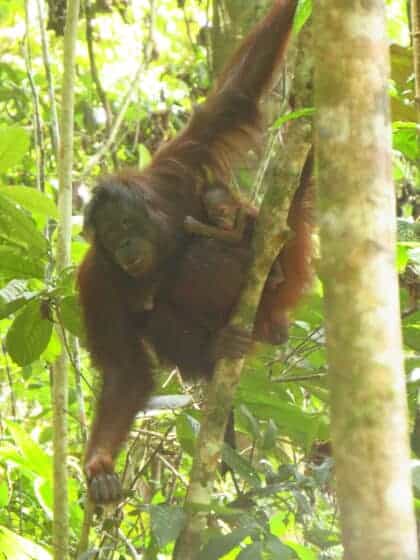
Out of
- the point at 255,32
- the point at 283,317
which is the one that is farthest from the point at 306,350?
the point at 255,32

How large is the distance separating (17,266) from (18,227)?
155 millimetres

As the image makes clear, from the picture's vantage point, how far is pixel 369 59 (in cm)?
178

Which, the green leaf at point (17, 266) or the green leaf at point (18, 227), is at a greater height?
the green leaf at point (18, 227)

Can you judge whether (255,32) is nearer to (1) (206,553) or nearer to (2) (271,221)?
(2) (271,221)

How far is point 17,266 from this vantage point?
11.4 ft

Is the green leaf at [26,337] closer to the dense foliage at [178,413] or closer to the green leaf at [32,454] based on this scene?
the dense foliage at [178,413]

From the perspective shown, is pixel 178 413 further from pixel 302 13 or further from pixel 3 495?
pixel 302 13

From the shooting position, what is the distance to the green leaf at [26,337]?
3.48 m

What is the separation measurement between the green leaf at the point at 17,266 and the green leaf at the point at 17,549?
94cm

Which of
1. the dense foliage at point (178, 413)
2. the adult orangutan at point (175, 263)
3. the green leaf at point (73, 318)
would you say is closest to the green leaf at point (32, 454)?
the dense foliage at point (178, 413)

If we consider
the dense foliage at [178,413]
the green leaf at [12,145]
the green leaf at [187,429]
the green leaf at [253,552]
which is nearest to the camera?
the green leaf at [253,552]

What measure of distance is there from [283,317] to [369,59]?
2.12 meters

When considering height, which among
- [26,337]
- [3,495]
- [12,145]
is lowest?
[3,495]

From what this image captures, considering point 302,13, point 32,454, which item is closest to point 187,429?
point 32,454
